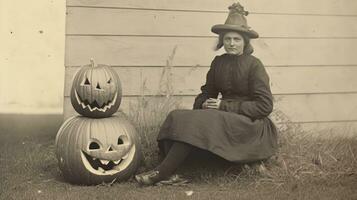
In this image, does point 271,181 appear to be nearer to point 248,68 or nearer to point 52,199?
point 248,68

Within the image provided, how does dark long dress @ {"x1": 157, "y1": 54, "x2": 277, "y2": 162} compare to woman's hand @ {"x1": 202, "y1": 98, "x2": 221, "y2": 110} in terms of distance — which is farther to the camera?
woman's hand @ {"x1": 202, "y1": 98, "x2": 221, "y2": 110}

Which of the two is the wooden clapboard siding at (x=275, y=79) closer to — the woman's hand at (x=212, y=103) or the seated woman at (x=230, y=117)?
the seated woman at (x=230, y=117)

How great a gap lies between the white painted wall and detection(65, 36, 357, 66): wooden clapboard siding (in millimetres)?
513

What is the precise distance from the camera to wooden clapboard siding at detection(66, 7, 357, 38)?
491 centimetres

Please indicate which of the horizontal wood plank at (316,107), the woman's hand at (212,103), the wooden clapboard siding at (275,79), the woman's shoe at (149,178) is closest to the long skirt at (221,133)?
the woman's hand at (212,103)

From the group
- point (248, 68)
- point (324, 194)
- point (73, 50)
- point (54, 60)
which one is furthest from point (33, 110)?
point (324, 194)

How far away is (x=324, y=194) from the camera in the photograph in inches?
146

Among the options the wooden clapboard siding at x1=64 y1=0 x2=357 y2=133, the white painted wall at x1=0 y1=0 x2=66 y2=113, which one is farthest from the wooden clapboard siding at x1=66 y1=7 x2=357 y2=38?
the white painted wall at x1=0 y1=0 x2=66 y2=113

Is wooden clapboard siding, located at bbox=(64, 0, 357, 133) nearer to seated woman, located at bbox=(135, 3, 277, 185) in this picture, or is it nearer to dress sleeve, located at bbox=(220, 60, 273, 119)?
seated woman, located at bbox=(135, 3, 277, 185)

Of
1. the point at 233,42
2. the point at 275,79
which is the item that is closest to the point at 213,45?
the point at 275,79

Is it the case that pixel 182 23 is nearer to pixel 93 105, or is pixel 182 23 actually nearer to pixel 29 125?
pixel 93 105

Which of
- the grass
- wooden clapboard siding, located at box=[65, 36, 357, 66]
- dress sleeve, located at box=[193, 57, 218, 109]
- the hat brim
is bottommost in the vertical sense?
the grass

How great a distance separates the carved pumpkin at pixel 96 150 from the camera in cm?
382

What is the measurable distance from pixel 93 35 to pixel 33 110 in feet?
3.47
